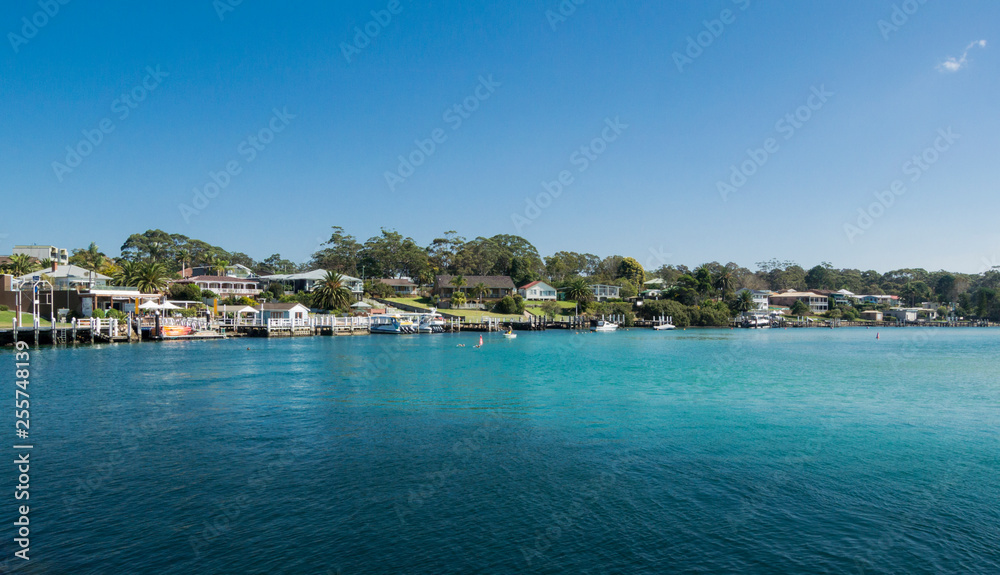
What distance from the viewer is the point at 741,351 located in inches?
2295

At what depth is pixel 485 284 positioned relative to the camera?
11100 centimetres

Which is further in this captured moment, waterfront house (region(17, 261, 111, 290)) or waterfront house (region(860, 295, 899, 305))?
waterfront house (region(860, 295, 899, 305))

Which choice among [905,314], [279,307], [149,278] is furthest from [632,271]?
[149,278]

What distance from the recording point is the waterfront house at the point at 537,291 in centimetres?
11406

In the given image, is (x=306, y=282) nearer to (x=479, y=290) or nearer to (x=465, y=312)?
(x=465, y=312)

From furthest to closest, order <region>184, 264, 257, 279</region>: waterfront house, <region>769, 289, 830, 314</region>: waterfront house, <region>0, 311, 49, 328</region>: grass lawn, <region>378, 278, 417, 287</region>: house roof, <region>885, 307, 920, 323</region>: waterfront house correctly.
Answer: <region>769, 289, 830, 314</region>: waterfront house
<region>885, 307, 920, 323</region>: waterfront house
<region>184, 264, 257, 279</region>: waterfront house
<region>378, 278, 417, 287</region>: house roof
<region>0, 311, 49, 328</region>: grass lawn

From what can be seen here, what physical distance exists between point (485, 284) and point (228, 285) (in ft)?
157

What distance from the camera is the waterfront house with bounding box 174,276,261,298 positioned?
99438mm

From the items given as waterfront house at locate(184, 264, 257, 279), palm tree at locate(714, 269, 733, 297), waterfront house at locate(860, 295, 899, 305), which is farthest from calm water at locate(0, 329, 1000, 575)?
waterfront house at locate(860, 295, 899, 305)

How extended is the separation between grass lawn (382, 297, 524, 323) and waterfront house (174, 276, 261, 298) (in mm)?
25094

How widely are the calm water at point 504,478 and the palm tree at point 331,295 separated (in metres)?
52.5

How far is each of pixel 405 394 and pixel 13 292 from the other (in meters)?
67.2

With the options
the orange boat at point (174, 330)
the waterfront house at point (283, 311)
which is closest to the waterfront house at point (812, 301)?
the waterfront house at point (283, 311)

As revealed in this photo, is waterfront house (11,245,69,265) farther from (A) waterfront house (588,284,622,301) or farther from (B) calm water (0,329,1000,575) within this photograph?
(A) waterfront house (588,284,622,301)
